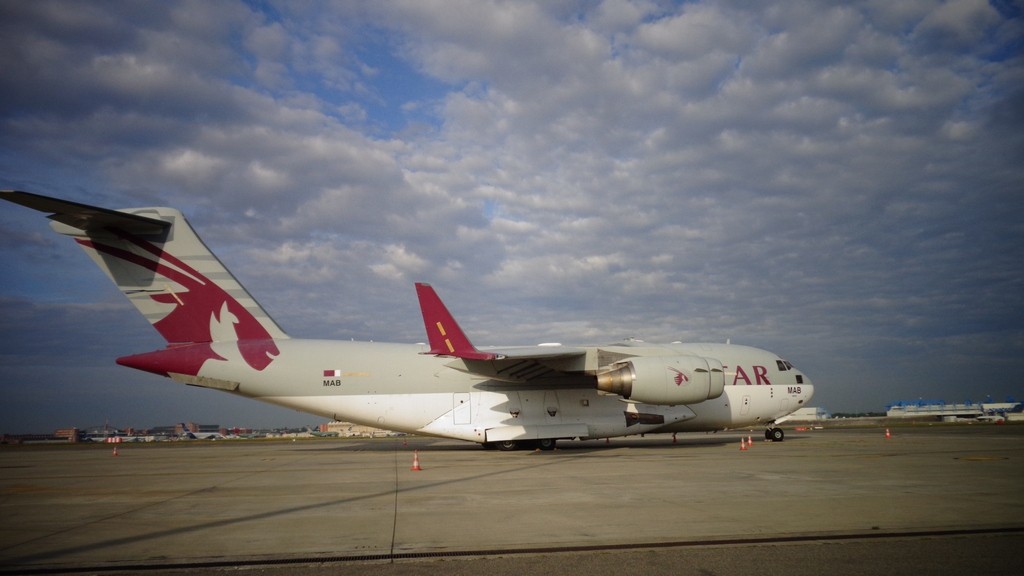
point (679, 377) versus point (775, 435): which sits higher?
point (679, 377)

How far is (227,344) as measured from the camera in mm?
19109

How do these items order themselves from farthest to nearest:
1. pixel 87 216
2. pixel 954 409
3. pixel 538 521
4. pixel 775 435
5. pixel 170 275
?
pixel 954 409 < pixel 775 435 < pixel 170 275 < pixel 87 216 < pixel 538 521

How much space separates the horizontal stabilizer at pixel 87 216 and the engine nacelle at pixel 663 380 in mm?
14465

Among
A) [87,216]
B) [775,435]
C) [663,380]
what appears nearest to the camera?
[87,216]

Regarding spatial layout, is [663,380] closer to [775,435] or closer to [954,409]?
[775,435]

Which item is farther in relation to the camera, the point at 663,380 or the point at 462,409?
the point at 462,409

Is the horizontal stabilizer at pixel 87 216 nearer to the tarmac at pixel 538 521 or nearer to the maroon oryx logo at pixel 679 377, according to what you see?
the tarmac at pixel 538 521

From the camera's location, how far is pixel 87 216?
645 inches

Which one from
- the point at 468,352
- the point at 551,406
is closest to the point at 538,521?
the point at 468,352

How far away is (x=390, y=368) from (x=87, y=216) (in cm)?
955

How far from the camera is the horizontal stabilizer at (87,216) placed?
1335 centimetres

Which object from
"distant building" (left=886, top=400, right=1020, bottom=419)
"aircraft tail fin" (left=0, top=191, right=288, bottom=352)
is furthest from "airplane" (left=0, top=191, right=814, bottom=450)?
"distant building" (left=886, top=400, right=1020, bottom=419)

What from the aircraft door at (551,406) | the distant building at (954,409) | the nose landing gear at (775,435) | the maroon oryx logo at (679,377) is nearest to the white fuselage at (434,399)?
the aircraft door at (551,406)

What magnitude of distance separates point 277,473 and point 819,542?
466 inches
